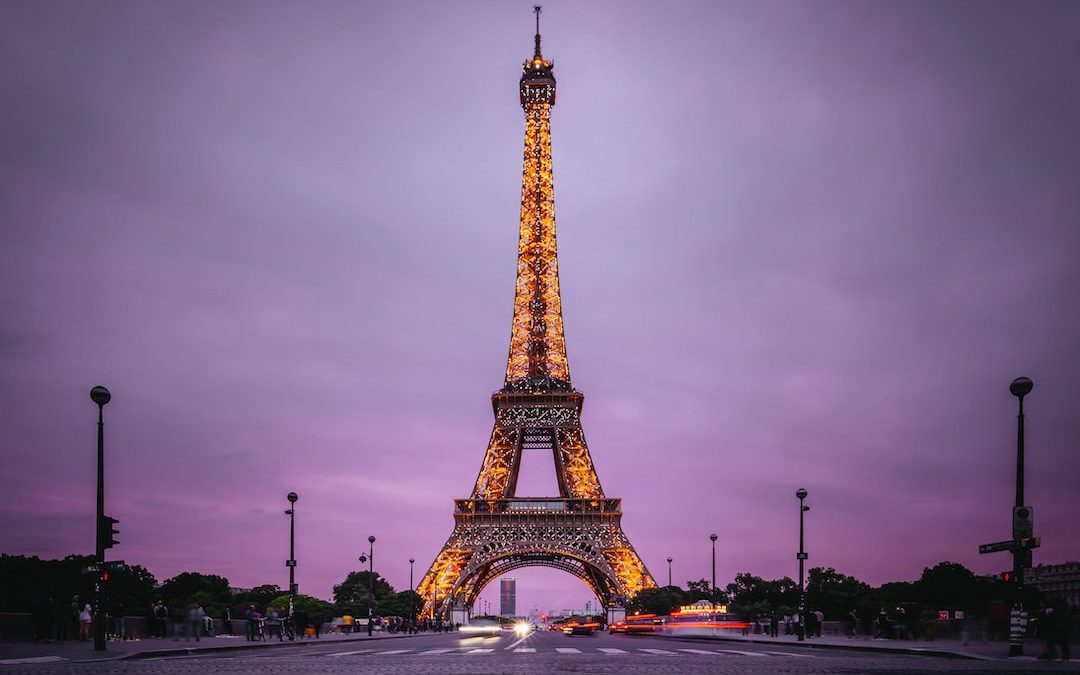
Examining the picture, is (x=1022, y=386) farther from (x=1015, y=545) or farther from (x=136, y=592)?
(x=136, y=592)

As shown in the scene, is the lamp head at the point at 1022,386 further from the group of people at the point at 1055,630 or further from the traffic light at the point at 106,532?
the traffic light at the point at 106,532

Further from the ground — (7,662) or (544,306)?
(544,306)

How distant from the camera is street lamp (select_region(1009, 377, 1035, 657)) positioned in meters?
20.2

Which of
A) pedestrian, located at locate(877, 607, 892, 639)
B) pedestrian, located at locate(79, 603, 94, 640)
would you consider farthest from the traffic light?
pedestrian, located at locate(877, 607, 892, 639)

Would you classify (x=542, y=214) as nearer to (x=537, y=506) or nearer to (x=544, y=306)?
(x=544, y=306)

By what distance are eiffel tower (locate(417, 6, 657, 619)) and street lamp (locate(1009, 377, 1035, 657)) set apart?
48.4 metres

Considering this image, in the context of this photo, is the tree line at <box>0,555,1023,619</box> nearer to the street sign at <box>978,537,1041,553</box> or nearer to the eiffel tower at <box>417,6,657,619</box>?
the eiffel tower at <box>417,6,657,619</box>

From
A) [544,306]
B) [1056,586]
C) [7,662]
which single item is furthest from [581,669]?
[1056,586]

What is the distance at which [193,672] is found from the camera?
13.7 metres

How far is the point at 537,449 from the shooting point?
7981 cm

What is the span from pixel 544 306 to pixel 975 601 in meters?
64.3

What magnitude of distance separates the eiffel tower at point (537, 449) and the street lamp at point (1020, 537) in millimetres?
48400

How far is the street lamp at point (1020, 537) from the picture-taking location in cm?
2025

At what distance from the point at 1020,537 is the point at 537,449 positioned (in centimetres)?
5958
